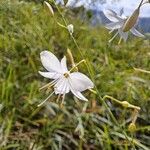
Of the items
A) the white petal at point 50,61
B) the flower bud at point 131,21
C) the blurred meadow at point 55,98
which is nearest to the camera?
the flower bud at point 131,21

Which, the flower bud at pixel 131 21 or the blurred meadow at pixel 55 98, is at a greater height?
the flower bud at pixel 131 21

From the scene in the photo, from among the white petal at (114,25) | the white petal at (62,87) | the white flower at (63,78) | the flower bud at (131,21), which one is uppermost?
the flower bud at (131,21)

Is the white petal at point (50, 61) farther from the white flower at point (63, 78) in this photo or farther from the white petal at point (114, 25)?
the white petal at point (114, 25)

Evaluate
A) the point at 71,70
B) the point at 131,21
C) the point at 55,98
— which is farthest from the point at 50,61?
the point at 55,98

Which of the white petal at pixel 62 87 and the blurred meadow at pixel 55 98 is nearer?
the white petal at pixel 62 87

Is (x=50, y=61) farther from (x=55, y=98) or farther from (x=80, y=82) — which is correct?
(x=55, y=98)

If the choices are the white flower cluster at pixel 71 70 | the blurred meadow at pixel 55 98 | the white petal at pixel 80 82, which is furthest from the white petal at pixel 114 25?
the blurred meadow at pixel 55 98

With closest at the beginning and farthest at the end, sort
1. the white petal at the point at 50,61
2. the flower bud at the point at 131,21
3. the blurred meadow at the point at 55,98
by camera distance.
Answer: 1. the flower bud at the point at 131,21
2. the white petal at the point at 50,61
3. the blurred meadow at the point at 55,98

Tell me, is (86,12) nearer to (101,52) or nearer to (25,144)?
(101,52)

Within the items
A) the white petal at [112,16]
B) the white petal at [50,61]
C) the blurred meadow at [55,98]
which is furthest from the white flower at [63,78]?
the blurred meadow at [55,98]
